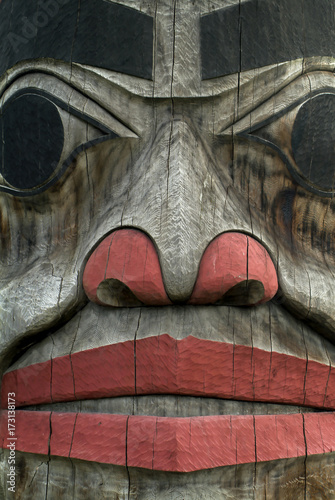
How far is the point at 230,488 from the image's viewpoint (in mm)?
1639

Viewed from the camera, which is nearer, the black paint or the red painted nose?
the red painted nose

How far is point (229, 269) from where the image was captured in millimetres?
1657

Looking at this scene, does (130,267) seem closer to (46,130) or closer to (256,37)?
(46,130)

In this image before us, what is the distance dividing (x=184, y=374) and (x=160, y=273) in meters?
0.29

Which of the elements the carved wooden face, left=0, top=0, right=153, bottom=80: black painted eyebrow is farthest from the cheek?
left=0, top=0, right=153, bottom=80: black painted eyebrow

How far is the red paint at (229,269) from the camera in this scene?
5.44ft

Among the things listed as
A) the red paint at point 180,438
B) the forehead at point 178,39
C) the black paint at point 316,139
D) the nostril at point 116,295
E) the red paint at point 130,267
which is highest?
the forehead at point 178,39

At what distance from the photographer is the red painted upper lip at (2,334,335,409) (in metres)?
1.64

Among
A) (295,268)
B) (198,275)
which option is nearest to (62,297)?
(198,275)

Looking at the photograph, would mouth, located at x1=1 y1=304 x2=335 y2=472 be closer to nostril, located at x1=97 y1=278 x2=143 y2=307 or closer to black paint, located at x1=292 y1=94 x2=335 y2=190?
nostril, located at x1=97 y1=278 x2=143 y2=307

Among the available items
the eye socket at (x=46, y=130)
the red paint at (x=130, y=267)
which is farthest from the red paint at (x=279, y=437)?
the eye socket at (x=46, y=130)

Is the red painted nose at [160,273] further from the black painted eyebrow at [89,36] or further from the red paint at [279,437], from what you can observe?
the black painted eyebrow at [89,36]

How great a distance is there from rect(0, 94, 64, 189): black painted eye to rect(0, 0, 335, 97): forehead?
0.18 m

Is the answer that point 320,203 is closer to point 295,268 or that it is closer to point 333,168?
point 333,168
